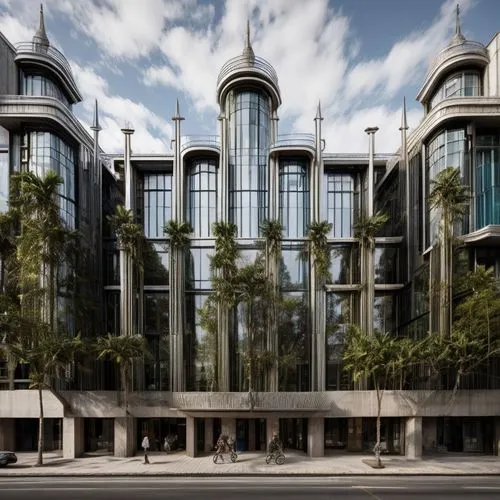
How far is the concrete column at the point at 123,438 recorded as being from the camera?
25.7 metres

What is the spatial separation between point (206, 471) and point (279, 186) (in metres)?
24.2

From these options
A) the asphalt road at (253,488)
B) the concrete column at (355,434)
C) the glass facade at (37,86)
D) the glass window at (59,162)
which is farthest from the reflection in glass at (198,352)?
the glass facade at (37,86)

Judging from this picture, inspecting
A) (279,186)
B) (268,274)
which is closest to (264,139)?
(279,186)

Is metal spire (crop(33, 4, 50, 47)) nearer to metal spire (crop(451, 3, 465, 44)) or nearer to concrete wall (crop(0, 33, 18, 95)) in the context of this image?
concrete wall (crop(0, 33, 18, 95))

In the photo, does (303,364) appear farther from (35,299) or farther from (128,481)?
(35,299)

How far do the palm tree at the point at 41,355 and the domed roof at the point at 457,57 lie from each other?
3849 centimetres

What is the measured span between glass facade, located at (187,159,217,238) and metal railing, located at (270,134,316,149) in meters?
6.72

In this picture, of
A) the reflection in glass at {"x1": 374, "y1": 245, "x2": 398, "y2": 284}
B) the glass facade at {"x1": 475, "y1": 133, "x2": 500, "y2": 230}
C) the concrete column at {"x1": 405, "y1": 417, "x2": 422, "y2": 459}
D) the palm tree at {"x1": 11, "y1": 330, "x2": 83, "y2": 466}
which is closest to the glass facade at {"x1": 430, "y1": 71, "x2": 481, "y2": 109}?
the glass facade at {"x1": 475, "y1": 133, "x2": 500, "y2": 230}

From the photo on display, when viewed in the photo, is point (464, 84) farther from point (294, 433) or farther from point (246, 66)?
point (294, 433)

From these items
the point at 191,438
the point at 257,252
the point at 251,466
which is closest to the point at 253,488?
the point at 251,466

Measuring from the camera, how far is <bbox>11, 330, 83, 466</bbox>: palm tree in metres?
23.3

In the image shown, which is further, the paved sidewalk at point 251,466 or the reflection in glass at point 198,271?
the reflection in glass at point 198,271

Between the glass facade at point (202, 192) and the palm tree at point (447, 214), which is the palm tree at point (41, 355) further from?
the palm tree at point (447, 214)

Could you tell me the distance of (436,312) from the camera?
27.5 m
